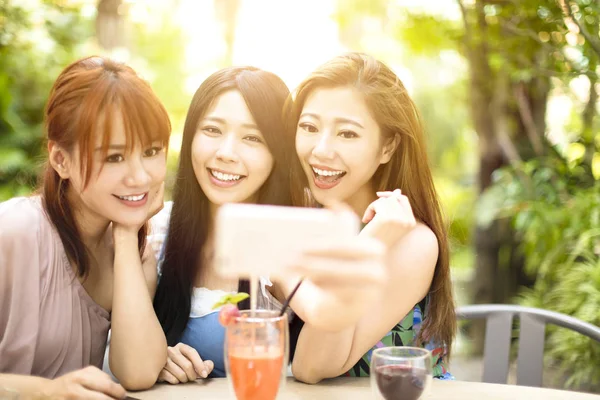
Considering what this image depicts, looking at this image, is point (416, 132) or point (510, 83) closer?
point (416, 132)

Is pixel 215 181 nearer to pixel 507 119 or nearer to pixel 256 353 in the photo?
pixel 256 353

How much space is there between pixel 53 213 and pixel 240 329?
34.2 inches

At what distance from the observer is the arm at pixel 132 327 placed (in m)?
1.73

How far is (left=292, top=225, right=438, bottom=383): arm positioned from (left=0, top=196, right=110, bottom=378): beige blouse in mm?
609

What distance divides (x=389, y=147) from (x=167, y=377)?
3.03ft

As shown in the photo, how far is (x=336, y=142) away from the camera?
1.99 m

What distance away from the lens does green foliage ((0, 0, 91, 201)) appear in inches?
261

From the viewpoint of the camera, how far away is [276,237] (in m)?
1.07

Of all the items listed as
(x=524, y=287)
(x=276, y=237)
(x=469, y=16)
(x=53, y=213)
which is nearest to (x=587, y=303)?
(x=524, y=287)

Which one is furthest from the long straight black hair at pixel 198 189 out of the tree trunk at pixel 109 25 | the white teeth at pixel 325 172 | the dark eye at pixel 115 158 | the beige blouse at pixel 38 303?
the tree trunk at pixel 109 25

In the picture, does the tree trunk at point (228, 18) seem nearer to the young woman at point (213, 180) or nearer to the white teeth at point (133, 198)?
the young woman at point (213, 180)

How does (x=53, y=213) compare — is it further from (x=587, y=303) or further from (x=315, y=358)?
(x=587, y=303)

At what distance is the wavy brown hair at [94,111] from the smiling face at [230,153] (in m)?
0.15

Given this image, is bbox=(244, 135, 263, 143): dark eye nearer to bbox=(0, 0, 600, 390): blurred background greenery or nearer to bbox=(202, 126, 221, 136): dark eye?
bbox=(202, 126, 221, 136): dark eye
